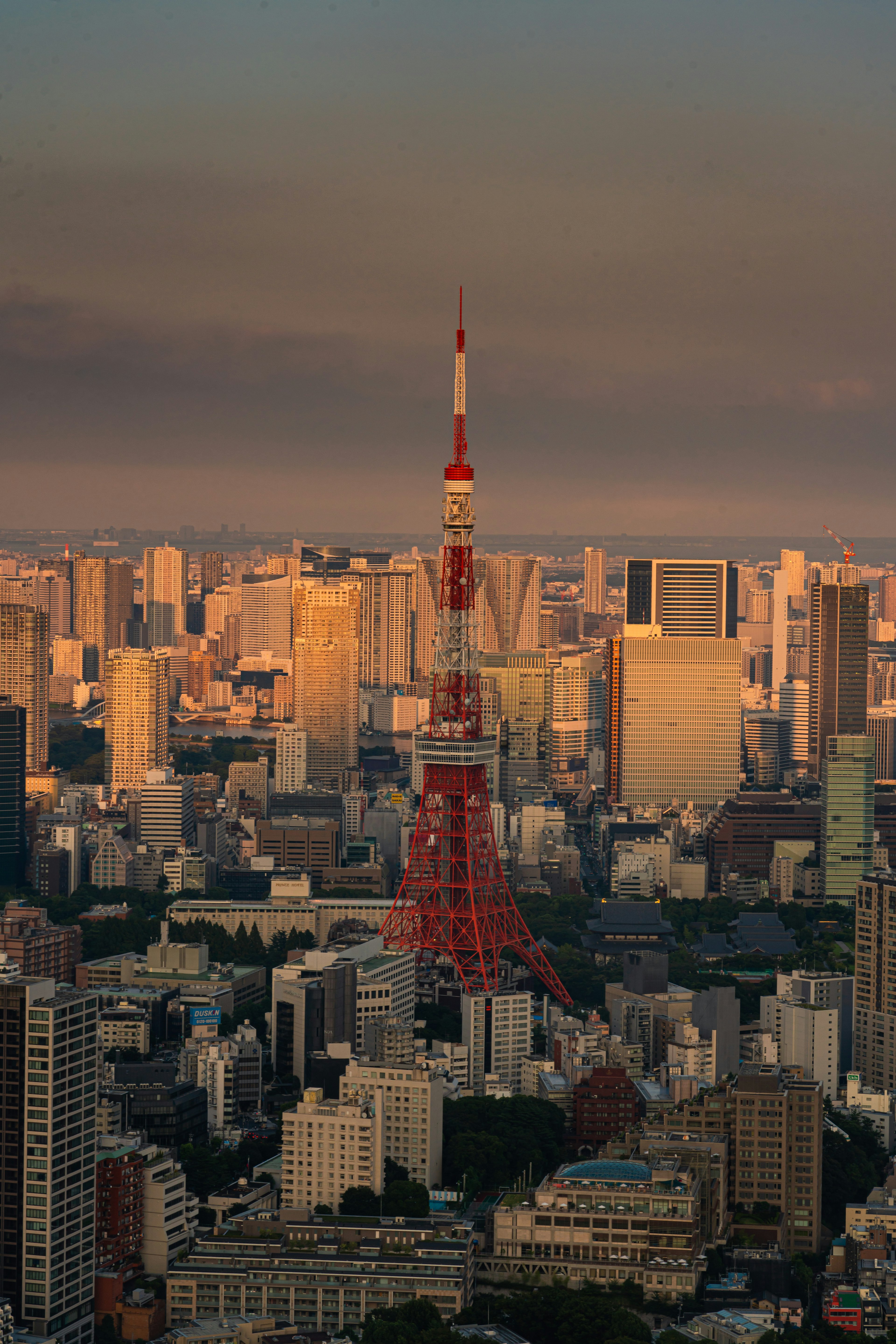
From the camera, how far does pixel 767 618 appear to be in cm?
5988

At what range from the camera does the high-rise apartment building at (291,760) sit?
4297 centimetres

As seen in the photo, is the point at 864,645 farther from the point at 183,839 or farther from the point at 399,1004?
the point at 399,1004

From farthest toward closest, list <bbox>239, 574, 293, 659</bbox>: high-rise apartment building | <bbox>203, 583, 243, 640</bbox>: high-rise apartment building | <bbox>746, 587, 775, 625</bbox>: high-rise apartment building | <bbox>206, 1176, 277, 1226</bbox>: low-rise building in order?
<bbox>203, 583, 243, 640</bbox>: high-rise apartment building < <bbox>239, 574, 293, 659</bbox>: high-rise apartment building < <bbox>746, 587, 775, 625</bbox>: high-rise apartment building < <bbox>206, 1176, 277, 1226</bbox>: low-rise building

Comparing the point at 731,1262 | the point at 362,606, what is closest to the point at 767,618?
the point at 362,606

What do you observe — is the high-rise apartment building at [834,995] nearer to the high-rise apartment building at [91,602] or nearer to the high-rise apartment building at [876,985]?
the high-rise apartment building at [876,985]

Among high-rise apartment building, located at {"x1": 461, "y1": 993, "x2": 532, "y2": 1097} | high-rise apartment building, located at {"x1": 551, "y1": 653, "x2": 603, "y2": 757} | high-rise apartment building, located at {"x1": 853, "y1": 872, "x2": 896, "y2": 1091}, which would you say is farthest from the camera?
high-rise apartment building, located at {"x1": 551, "y1": 653, "x2": 603, "y2": 757}

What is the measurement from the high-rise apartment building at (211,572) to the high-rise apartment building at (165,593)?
0.68 meters

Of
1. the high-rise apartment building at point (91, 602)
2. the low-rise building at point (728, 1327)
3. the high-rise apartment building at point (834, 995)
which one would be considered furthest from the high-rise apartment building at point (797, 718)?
the low-rise building at point (728, 1327)

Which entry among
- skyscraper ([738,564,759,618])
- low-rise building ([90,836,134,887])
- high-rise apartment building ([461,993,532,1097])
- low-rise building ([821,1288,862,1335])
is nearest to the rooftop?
low-rise building ([821,1288,862,1335])

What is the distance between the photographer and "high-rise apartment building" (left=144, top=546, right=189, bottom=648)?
61812 mm

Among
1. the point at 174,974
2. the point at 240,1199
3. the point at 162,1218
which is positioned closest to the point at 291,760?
the point at 174,974

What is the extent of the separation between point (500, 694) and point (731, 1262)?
29158 mm

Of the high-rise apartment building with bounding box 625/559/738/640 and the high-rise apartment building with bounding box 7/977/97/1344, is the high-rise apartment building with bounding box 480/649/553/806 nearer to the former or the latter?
the high-rise apartment building with bounding box 625/559/738/640

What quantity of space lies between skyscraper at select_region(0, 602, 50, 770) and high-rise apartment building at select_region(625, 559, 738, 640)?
11576mm
